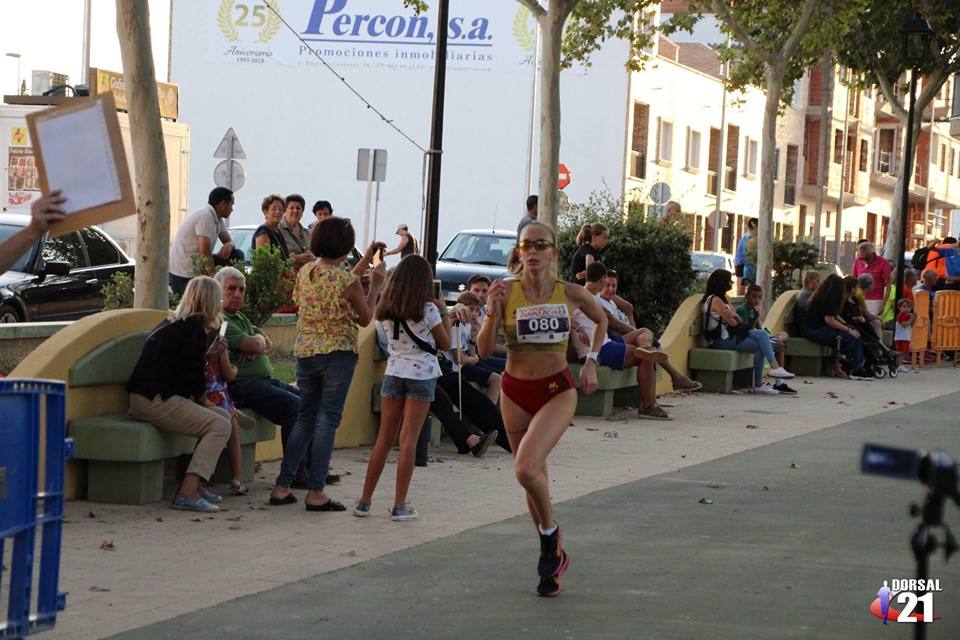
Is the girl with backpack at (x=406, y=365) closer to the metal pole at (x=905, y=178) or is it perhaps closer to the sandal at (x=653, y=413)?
the sandal at (x=653, y=413)

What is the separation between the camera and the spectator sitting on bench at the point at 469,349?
1367 cm

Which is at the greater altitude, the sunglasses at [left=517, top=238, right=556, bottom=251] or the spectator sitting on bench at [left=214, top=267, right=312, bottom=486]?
the sunglasses at [left=517, top=238, right=556, bottom=251]

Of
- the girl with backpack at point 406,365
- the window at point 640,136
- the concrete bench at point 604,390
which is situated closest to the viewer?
the girl with backpack at point 406,365

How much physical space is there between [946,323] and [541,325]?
67.5 ft

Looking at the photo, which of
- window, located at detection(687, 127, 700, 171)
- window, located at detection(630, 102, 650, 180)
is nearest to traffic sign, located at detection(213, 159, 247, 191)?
window, located at detection(630, 102, 650, 180)

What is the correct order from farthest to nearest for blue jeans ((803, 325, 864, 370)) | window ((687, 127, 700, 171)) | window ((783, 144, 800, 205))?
window ((783, 144, 800, 205)) < window ((687, 127, 700, 171)) < blue jeans ((803, 325, 864, 370))

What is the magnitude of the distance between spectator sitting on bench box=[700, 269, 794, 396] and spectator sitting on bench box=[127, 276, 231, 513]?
1048 cm

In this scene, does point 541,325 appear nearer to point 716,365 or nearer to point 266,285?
point 266,285

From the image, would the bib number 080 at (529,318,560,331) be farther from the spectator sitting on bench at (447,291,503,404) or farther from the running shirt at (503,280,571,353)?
the spectator sitting on bench at (447,291,503,404)

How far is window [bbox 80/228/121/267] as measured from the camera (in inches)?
761

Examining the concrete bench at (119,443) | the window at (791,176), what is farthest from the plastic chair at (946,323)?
the window at (791,176)

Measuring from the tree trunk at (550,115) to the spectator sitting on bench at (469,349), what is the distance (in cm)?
662

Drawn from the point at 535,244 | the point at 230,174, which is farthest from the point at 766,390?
the point at 535,244

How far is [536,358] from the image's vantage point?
8.52m
